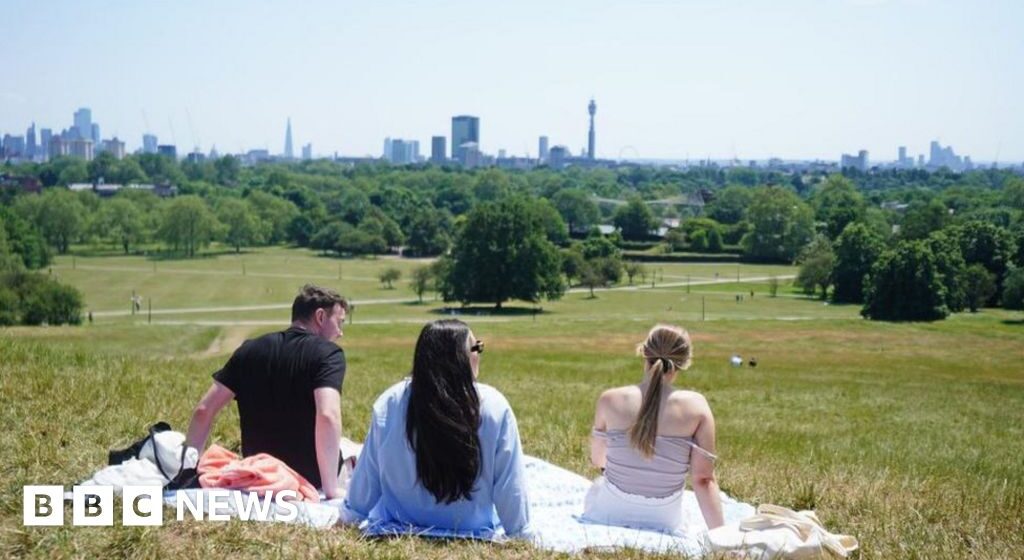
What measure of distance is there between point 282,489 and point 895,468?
24.1ft

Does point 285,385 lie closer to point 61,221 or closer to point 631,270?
point 631,270

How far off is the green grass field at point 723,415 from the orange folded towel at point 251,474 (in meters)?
0.84

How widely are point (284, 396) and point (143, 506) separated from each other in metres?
1.45

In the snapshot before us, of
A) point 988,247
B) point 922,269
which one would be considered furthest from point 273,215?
point 922,269

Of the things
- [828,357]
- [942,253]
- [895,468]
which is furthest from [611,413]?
[942,253]

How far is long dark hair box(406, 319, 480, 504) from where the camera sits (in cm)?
598

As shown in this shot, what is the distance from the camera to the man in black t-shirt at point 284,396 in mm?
7109

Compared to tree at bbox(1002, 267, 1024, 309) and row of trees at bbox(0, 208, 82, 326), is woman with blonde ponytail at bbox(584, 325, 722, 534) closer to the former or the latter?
row of trees at bbox(0, 208, 82, 326)

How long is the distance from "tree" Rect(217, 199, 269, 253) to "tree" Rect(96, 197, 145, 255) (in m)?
9.85

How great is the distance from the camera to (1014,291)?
77000 mm

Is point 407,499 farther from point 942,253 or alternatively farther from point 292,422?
point 942,253

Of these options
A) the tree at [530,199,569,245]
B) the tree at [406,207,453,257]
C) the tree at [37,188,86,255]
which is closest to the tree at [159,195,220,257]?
the tree at [37,188,86,255]

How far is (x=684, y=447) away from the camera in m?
6.84

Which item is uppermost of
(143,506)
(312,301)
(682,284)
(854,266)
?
(312,301)
